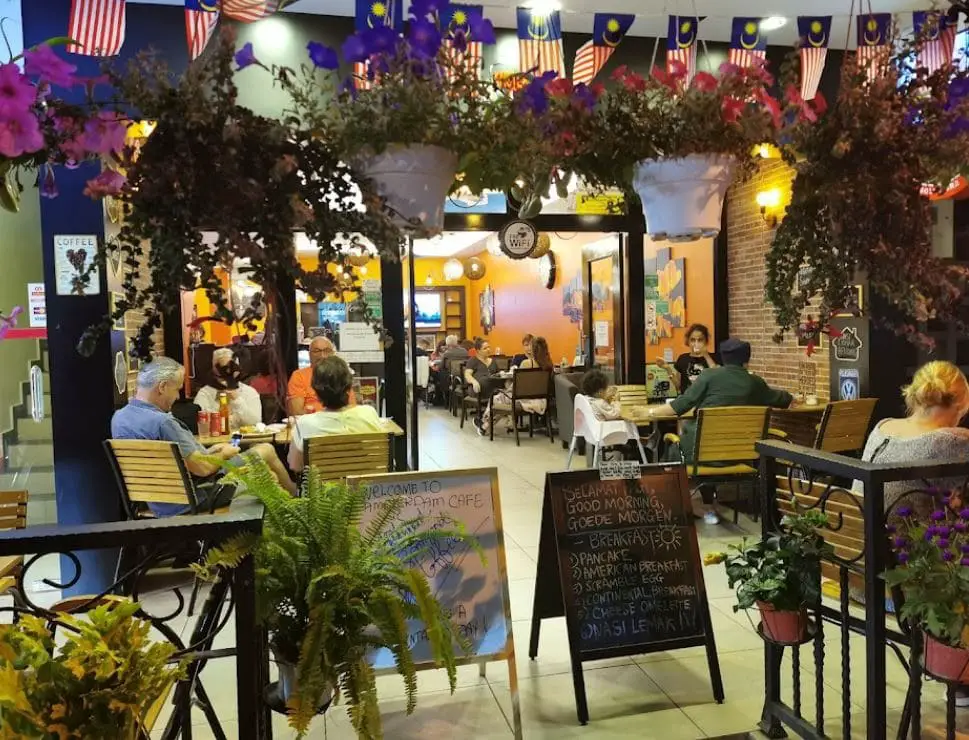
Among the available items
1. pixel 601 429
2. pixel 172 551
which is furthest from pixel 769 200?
pixel 172 551

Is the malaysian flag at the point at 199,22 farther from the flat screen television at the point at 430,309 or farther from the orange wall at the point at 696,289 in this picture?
the flat screen television at the point at 430,309

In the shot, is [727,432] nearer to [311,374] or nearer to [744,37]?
[744,37]

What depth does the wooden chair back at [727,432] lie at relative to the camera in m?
5.08

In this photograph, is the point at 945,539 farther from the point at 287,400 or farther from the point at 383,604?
the point at 287,400

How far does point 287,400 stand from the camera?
1.71 meters

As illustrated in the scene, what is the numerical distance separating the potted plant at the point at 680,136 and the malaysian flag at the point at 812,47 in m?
3.26

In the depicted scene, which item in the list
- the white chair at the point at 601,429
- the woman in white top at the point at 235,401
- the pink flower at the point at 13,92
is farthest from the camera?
the white chair at the point at 601,429

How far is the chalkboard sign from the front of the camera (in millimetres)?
2859

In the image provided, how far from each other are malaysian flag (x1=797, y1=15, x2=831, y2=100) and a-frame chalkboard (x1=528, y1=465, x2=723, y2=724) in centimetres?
291

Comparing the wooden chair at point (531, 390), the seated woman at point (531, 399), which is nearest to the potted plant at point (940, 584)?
the wooden chair at point (531, 390)

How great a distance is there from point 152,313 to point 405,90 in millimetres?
655

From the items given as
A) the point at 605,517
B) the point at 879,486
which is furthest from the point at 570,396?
the point at 879,486

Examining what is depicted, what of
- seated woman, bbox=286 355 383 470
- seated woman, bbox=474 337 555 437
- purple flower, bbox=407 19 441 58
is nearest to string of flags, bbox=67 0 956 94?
seated woman, bbox=286 355 383 470

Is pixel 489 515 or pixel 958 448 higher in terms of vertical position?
pixel 958 448
